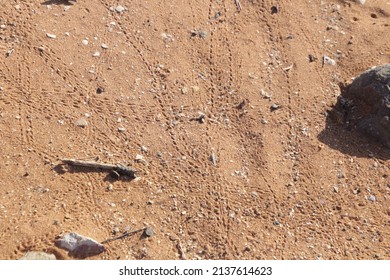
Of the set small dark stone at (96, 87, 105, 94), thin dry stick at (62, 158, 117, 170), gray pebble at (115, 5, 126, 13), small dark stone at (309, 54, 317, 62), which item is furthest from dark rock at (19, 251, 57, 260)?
small dark stone at (309, 54, 317, 62)

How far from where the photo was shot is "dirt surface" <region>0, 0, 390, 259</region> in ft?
16.5

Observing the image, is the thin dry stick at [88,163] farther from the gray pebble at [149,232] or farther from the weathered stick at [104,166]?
the gray pebble at [149,232]

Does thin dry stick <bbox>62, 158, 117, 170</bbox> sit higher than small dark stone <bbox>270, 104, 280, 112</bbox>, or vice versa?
small dark stone <bbox>270, 104, 280, 112</bbox>

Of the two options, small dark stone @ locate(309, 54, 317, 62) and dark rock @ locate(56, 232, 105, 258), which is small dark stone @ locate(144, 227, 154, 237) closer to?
dark rock @ locate(56, 232, 105, 258)

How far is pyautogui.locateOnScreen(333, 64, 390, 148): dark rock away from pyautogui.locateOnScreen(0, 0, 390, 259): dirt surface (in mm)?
120

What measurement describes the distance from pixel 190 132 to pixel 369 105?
204 centimetres

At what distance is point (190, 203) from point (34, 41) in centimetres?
264

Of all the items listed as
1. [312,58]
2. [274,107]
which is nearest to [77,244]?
[274,107]

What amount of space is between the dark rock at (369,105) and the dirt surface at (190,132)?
120mm

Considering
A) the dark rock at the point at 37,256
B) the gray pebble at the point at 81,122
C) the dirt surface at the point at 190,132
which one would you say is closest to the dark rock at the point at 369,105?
the dirt surface at the point at 190,132

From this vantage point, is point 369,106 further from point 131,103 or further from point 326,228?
point 131,103

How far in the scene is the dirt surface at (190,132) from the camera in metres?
5.04

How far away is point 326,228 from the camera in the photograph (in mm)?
5223

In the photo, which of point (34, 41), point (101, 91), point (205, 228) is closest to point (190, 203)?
point (205, 228)
